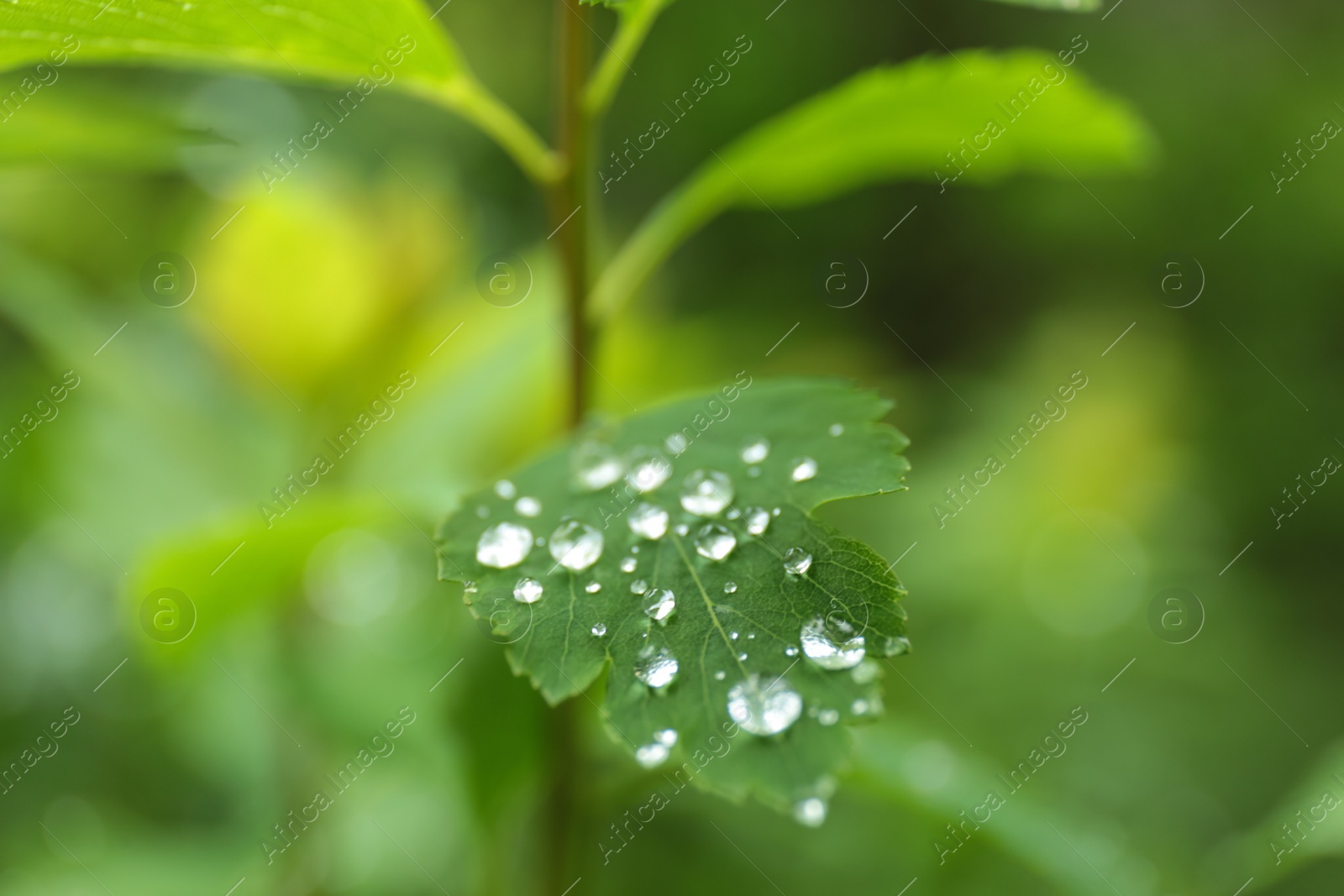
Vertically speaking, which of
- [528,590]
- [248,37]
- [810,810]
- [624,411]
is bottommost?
[624,411]

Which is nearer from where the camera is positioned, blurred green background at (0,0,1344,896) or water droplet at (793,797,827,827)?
water droplet at (793,797,827,827)

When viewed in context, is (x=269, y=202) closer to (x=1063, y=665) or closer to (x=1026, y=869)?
→ (x=1026, y=869)

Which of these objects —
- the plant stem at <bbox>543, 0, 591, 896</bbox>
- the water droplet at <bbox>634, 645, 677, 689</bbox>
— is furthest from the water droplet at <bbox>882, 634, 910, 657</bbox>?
the plant stem at <bbox>543, 0, 591, 896</bbox>

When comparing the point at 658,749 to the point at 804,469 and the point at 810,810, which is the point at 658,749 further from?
the point at 804,469

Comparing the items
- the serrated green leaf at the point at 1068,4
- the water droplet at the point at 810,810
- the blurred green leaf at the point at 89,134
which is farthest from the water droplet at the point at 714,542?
the blurred green leaf at the point at 89,134

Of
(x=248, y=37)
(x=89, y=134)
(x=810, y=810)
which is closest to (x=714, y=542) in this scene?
(x=810, y=810)

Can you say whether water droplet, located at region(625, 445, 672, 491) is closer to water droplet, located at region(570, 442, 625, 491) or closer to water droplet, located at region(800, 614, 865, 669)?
water droplet, located at region(570, 442, 625, 491)
